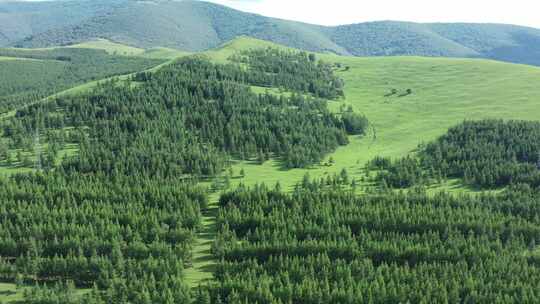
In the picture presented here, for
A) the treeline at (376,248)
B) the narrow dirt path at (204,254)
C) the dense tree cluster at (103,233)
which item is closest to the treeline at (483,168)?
the treeline at (376,248)

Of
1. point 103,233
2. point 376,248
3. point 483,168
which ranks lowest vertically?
point 376,248

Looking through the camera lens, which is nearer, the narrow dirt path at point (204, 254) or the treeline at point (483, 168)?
the narrow dirt path at point (204, 254)

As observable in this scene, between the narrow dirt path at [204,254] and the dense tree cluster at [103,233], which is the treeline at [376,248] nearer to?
the narrow dirt path at [204,254]

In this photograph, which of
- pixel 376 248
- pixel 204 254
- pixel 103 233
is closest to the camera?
pixel 376 248

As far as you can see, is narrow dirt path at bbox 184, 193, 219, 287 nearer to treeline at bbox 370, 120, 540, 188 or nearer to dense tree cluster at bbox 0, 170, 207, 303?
dense tree cluster at bbox 0, 170, 207, 303

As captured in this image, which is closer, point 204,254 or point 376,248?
point 376,248

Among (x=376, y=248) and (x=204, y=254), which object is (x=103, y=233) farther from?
(x=376, y=248)

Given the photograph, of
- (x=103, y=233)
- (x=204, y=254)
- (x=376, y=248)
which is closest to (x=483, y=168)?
(x=376, y=248)
